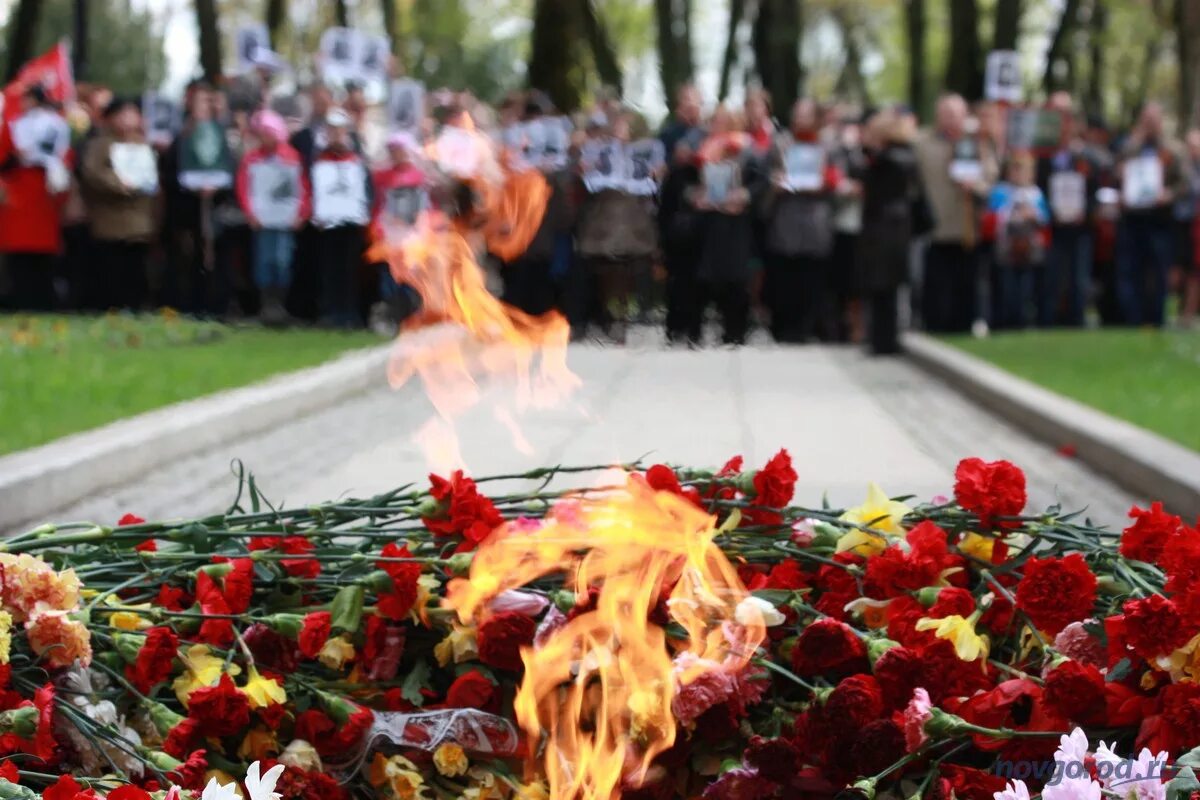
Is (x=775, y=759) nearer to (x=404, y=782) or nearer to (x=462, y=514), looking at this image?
(x=404, y=782)

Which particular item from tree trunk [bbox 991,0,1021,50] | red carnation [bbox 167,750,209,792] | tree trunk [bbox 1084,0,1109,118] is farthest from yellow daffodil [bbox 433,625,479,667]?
tree trunk [bbox 1084,0,1109,118]

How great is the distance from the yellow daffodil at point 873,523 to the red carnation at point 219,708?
1.25m

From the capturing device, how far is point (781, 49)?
33156mm

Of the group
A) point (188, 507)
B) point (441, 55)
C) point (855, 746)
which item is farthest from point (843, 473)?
point (441, 55)

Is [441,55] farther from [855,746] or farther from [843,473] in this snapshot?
[855,746]

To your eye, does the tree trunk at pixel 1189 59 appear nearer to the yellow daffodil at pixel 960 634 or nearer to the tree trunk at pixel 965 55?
the tree trunk at pixel 965 55

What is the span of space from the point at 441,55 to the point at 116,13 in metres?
7.84

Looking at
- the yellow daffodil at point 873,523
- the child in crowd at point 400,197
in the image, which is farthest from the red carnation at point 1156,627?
the child in crowd at point 400,197

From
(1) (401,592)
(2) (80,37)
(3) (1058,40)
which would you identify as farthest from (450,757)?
(3) (1058,40)

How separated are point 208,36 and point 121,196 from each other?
11.0 metres

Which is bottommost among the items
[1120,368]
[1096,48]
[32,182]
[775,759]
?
[1120,368]

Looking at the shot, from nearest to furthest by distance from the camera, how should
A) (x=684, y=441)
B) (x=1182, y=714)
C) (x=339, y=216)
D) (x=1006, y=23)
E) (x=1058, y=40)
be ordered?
(x=1182, y=714) < (x=684, y=441) < (x=339, y=216) < (x=1006, y=23) < (x=1058, y=40)

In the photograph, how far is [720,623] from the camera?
146 inches

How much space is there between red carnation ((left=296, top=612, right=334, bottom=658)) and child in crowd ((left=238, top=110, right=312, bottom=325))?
16.1 meters
